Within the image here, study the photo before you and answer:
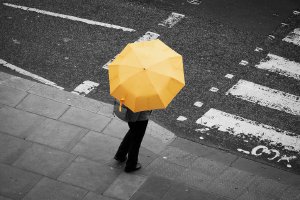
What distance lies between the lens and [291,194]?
312 inches

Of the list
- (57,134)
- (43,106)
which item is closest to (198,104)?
(57,134)

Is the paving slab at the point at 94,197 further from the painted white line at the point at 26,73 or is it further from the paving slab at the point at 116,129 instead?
the painted white line at the point at 26,73

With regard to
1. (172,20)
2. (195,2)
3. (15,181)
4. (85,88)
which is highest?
(195,2)

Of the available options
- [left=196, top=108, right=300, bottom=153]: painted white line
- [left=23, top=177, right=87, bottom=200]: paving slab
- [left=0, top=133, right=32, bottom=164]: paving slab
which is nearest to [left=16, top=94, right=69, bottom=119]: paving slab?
[left=0, top=133, right=32, bottom=164]: paving slab

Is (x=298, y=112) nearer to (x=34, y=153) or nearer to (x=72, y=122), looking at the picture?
(x=72, y=122)

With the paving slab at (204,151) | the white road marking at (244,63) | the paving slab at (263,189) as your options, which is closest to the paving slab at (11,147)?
the paving slab at (204,151)

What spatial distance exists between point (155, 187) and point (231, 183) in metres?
1.07

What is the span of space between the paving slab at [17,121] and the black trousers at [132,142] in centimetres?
158

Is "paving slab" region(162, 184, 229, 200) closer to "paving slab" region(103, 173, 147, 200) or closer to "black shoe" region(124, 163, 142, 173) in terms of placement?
"paving slab" region(103, 173, 147, 200)

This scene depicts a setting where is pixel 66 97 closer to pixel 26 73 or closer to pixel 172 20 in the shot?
pixel 26 73

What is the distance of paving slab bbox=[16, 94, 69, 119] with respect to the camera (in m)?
9.34

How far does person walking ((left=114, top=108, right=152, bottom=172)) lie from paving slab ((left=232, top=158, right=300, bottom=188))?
4.87 feet

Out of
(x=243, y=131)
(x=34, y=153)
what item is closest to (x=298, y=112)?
(x=243, y=131)

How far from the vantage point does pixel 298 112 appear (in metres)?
9.67
